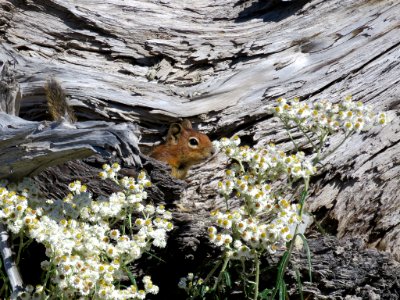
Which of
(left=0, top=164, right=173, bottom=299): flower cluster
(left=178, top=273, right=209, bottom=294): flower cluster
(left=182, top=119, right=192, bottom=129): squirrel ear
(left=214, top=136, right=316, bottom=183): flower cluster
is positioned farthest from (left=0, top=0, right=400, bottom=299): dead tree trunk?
(left=0, top=164, right=173, bottom=299): flower cluster

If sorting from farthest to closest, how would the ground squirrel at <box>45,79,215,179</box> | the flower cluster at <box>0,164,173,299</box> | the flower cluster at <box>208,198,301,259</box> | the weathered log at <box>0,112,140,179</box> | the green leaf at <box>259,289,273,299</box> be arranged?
the ground squirrel at <box>45,79,215,179</box> < the weathered log at <box>0,112,140,179</box> < the green leaf at <box>259,289,273,299</box> < the flower cluster at <box>208,198,301,259</box> < the flower cluster at <box>0,164,173,299</box>

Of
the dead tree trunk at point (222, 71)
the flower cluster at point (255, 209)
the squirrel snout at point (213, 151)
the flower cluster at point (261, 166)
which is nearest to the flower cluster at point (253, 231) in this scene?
the flower cluster at point (255, 209)

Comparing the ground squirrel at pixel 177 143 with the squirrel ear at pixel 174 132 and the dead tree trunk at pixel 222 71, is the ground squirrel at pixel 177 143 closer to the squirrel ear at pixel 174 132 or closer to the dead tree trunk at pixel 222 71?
the squirrel ear at pixel 174 132

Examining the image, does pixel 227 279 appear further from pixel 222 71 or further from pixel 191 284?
pixel 222 71

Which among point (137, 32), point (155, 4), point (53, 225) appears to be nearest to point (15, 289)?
point (53, 225)

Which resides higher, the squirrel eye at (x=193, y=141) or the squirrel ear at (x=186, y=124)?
the squirrel ear at (x=186, y=124)

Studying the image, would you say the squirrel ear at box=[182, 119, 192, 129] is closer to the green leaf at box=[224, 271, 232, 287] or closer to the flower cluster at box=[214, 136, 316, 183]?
the flower cluster at box=[214, 136, 316, 183]
